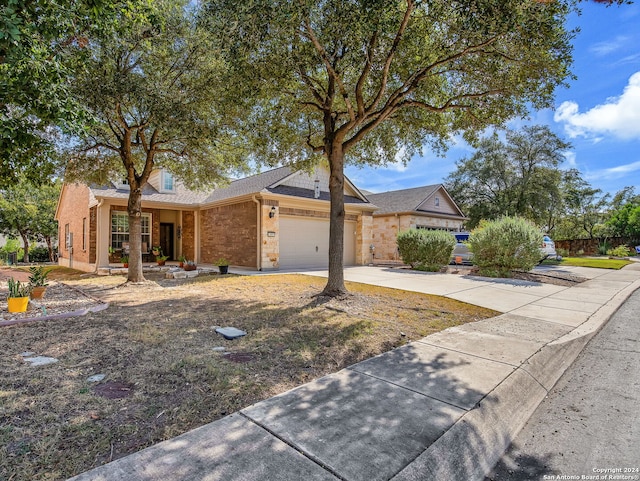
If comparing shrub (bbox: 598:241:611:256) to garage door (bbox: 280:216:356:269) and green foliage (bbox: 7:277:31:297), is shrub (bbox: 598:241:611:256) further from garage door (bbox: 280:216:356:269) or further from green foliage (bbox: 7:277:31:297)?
green foliage (bbox: 7:277:31:297)

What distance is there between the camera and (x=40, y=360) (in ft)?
12.9

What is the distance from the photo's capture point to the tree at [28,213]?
2359 cm

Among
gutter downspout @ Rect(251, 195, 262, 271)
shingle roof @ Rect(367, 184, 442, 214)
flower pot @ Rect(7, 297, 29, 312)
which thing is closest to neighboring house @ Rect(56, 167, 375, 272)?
gutter downspout @ Rect(251, 195, 262, 271)

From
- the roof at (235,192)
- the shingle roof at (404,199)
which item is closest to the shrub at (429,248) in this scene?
the roof at (235,192)

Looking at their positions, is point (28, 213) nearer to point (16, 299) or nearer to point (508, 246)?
point (16, 299)

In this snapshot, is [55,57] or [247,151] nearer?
[55,57]

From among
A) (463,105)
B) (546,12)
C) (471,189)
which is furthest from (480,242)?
(471,189)

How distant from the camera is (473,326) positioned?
18.6 ft

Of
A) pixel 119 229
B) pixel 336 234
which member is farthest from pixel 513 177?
pixel 119 229

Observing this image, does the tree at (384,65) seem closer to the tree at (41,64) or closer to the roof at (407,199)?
the tree at (41,64)

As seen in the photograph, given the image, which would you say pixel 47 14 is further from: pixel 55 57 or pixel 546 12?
pixel 546 12

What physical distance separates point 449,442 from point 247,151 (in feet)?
33.8

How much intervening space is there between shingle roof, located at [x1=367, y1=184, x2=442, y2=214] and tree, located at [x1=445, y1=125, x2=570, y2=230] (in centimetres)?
509

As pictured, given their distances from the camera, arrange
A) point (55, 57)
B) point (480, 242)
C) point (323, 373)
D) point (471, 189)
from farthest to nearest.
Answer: point (471, 189) < point (480, 242) < point (55, 57) < point (323, 373)
